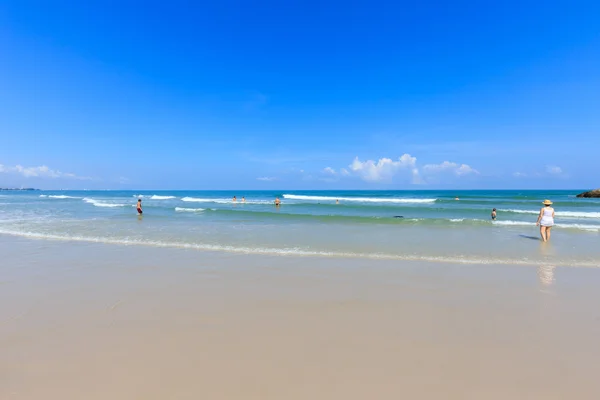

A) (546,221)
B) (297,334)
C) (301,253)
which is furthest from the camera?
(546,221)

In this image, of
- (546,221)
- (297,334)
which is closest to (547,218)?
(546,221)

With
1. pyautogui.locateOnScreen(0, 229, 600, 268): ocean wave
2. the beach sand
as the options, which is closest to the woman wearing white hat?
pyautogui.locateOnScreen(0, 229, 600, 268): ocean wave

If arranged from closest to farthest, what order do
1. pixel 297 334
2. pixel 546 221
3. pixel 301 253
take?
pixel 297 334 → pixel 301 253 → pixel 546 221

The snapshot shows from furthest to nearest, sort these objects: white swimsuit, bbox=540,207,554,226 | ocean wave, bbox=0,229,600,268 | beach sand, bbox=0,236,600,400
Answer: white swimsuit, bbox=540,207,554,226 → ocean wave, bbox=0,229,600,268 → beach sand, bbox=0,236,600,400

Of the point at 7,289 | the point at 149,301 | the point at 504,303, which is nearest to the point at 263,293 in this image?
the point at 149,301

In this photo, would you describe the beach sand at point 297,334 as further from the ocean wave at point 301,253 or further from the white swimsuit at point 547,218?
the white swimsuit at point 547,218

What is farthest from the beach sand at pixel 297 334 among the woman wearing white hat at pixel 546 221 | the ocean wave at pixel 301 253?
the woman wearing white hat at pixel 546 221

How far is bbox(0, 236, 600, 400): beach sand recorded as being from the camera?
285cm

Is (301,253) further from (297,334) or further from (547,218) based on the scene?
(547,218)

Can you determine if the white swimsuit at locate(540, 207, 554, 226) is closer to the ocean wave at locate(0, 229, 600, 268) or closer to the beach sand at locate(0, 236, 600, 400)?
the ocean wave at locate(0, 229, 600, 268)

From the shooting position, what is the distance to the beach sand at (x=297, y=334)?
9.36 feet

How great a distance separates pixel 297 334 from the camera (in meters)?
3.88

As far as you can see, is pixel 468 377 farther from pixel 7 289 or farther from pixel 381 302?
pixel 7 289

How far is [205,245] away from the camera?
34.3 ft
